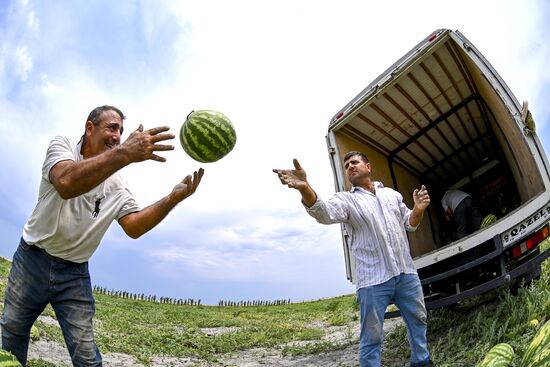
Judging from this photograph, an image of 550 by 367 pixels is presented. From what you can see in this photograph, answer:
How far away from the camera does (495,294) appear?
5.80 metres

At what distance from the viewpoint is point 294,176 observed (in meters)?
3.59

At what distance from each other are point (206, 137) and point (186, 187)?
53 centimetres

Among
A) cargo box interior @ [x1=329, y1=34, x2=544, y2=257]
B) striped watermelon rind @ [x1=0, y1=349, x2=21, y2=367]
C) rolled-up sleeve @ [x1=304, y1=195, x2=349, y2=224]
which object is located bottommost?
striped watermelon rind @ [x1=0, y1=349, x2=21, y2=367]

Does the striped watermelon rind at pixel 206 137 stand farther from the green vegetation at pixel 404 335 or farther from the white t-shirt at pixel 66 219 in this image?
the green vegetation at pixel 404 335

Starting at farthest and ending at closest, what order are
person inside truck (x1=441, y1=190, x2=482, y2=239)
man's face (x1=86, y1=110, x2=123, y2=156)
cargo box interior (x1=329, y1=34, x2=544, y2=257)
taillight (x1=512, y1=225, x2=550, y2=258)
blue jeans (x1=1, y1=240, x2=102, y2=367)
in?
person inside truck (x1=441, y1=190, x2=482, y2=239) < cargo box interior (x1=329, y1=34, x2=544, y2=257) < taillight (x1=512, y1=225, x2=550, y2=258) < man's face (x1=86, y1=110, x2=123, y2=156) < blue jeans (x1=1, y1=240, x2=102, y2=367)

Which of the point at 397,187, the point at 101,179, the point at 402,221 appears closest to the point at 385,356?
the point at 402,221

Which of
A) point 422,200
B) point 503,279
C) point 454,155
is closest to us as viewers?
point 422,200

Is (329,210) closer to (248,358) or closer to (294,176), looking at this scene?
(294,176)

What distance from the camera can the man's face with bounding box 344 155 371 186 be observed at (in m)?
4.29

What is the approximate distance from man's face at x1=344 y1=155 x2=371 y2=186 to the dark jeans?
11.7ft

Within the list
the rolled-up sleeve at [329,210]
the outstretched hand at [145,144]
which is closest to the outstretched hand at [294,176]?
the rolled-up sleeve at [329,210]

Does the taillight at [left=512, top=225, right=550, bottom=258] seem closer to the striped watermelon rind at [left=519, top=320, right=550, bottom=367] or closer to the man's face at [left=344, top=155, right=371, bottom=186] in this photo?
the man's face at [left=344, top=155, right=371, bottom=186]

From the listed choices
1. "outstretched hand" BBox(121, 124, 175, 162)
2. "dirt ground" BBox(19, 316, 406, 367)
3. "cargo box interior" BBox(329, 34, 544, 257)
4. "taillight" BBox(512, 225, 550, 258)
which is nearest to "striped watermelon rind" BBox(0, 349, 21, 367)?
"outstretched hand" BBox(121, 124, 175, 162)

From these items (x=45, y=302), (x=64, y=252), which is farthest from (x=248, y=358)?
(x=64, y=252)
